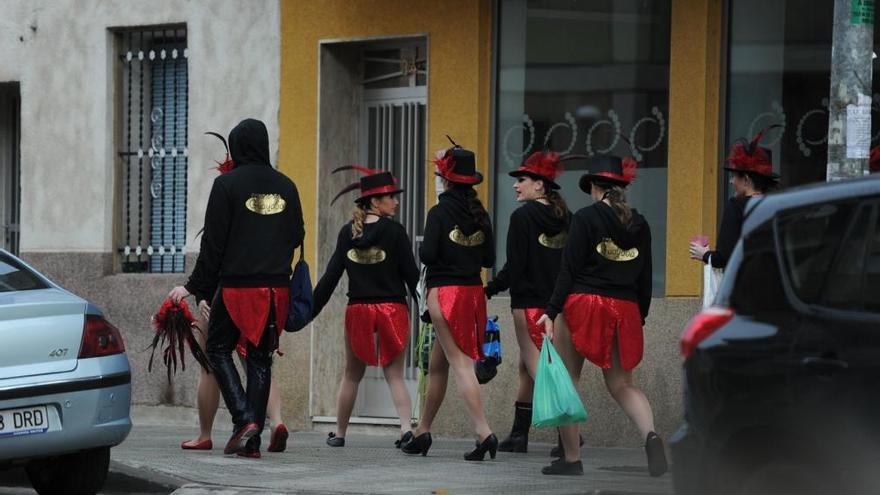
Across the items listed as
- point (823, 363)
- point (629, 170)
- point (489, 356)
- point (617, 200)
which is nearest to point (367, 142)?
point (489, 356)

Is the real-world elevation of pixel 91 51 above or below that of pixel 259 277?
above

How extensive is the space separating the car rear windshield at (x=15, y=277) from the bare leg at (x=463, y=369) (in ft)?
9.09

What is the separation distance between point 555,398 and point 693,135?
11.7 feet

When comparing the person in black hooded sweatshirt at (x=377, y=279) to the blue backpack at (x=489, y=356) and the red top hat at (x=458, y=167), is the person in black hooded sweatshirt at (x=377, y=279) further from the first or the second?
the red top hat at (x=458, y=167)

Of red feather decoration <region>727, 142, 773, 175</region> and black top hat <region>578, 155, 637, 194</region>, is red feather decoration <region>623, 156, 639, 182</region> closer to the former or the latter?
black top hat <region>578, 155, 637, 194</region>

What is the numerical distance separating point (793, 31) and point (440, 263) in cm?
318

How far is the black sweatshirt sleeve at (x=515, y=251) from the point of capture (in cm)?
1239

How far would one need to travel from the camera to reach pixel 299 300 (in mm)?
12055

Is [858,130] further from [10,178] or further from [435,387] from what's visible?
[10,178]

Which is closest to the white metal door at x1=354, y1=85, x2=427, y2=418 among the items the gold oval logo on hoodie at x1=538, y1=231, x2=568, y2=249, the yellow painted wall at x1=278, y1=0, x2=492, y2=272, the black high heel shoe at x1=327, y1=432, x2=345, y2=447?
the yellow painted wall at x1=278, y1=0, x2=492, y2=272

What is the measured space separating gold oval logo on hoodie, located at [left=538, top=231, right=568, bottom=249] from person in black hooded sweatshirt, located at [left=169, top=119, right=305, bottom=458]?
5.49ft

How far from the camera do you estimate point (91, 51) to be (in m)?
17.2

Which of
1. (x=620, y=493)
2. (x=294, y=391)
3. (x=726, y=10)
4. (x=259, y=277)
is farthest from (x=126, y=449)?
(x=726, y=10)

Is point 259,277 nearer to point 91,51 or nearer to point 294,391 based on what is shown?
point 294,391
